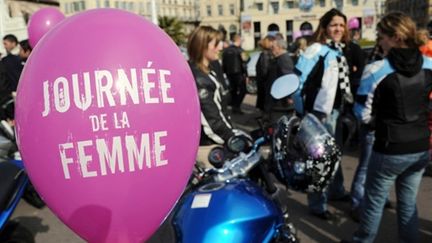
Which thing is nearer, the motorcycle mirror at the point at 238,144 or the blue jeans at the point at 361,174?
the motorcycle mirror at the point at 238,144

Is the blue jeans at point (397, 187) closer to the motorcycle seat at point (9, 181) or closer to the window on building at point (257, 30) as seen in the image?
the motorcycle seat at point (9, 181)

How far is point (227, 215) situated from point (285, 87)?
786 millimetres

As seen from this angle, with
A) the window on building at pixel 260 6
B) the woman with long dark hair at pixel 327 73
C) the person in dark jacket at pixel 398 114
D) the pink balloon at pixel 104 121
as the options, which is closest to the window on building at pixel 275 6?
the window on building at pixel 260 6

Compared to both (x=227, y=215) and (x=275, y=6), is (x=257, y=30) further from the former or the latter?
(x=227, y=215)

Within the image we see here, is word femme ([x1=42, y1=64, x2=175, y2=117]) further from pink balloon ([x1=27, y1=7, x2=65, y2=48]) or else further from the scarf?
pink balloon ([x1=27, y1=7, x2=65, y2=48])

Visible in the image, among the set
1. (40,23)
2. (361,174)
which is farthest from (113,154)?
(40,23)

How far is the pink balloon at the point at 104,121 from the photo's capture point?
1.40 m

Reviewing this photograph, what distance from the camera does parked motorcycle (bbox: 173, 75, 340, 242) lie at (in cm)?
194

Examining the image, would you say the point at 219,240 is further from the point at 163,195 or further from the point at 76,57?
the point at 76,57

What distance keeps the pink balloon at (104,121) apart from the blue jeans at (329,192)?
2.38 meters

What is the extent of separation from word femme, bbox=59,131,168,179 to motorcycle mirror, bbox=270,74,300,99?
1008 millimetres

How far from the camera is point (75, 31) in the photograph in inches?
57.6

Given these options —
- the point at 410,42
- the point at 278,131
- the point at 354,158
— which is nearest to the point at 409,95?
the point at 410,42

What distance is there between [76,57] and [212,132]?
1329 millimetres
